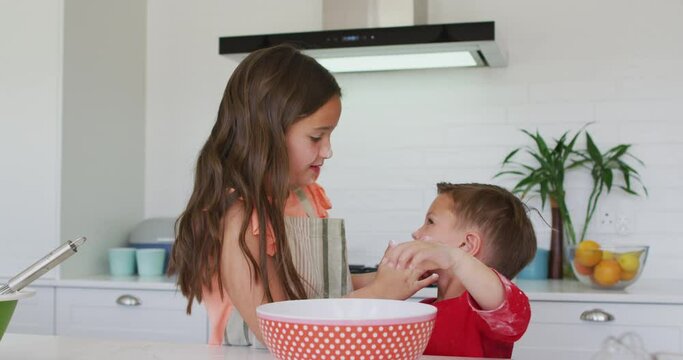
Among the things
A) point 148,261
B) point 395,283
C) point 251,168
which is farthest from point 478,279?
point 148,261

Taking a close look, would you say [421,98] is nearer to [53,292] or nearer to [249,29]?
[249,29]

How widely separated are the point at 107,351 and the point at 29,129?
5.79 feet

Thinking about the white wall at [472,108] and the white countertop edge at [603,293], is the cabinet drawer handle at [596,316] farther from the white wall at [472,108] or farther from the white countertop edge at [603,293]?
the white wall at [472,108]

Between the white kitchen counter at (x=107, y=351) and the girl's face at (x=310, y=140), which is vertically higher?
the girl's face at (x=310, y=140)

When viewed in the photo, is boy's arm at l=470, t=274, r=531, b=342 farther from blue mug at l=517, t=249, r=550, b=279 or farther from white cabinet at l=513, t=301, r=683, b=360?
blue mug at l=517, t=249, r=550, b=279

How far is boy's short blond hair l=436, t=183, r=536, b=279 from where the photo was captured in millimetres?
1550

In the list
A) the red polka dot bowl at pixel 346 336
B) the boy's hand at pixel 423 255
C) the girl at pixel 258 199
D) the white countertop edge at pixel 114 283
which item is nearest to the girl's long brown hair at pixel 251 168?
the girl at pixel 258 199

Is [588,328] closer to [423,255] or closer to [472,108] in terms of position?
[472,108]

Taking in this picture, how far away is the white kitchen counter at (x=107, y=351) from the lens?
3.87 feet

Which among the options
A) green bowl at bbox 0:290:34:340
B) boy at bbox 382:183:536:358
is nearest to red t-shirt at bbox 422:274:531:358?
boy at bbox 382:183:536:358

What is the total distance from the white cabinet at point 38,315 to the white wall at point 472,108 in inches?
24.7

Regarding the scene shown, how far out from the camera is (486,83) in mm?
2947

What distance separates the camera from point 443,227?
1586 mm

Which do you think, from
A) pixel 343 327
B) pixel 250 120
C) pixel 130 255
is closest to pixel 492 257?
pixel 250 120
